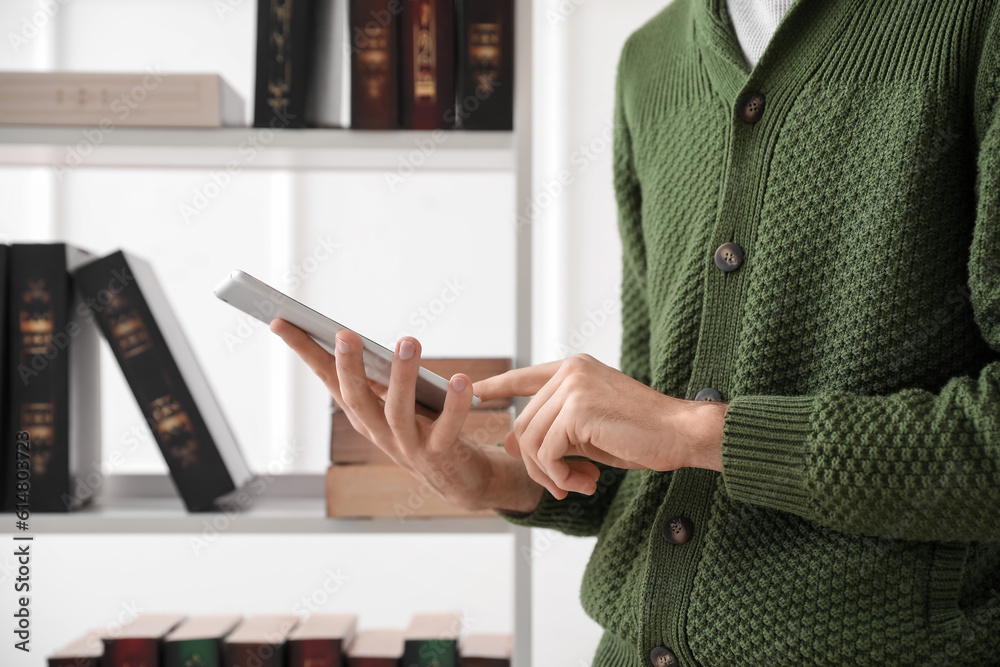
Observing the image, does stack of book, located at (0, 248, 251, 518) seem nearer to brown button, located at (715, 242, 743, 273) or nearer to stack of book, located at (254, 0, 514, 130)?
stack of book, located at (254, 0, 514, 130)

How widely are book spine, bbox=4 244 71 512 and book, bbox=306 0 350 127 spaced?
0.41 meters

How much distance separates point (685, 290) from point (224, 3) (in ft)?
4.85

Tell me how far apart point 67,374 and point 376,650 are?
0.60 metres

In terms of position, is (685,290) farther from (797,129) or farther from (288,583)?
(288,583)

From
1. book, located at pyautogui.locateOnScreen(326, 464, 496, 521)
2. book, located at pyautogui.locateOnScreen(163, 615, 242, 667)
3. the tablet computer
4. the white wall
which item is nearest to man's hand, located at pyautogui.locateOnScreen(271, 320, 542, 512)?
the tablet computer

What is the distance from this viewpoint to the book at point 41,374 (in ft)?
3.60

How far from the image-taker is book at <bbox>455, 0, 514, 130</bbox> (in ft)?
3.58

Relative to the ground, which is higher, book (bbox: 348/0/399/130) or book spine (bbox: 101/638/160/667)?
book (bbox: 348/0/399/130)

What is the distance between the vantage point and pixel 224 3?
173cm

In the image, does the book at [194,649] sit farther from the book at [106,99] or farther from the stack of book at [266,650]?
the book at [106,99]

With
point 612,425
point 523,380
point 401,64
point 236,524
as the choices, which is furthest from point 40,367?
point 612,425

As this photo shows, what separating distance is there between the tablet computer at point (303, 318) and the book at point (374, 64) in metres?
0.51

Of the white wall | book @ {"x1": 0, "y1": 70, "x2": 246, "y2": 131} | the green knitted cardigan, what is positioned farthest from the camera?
the white wall

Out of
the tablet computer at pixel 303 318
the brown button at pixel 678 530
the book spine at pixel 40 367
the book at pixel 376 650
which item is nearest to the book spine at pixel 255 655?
the book at pixel 376 650
